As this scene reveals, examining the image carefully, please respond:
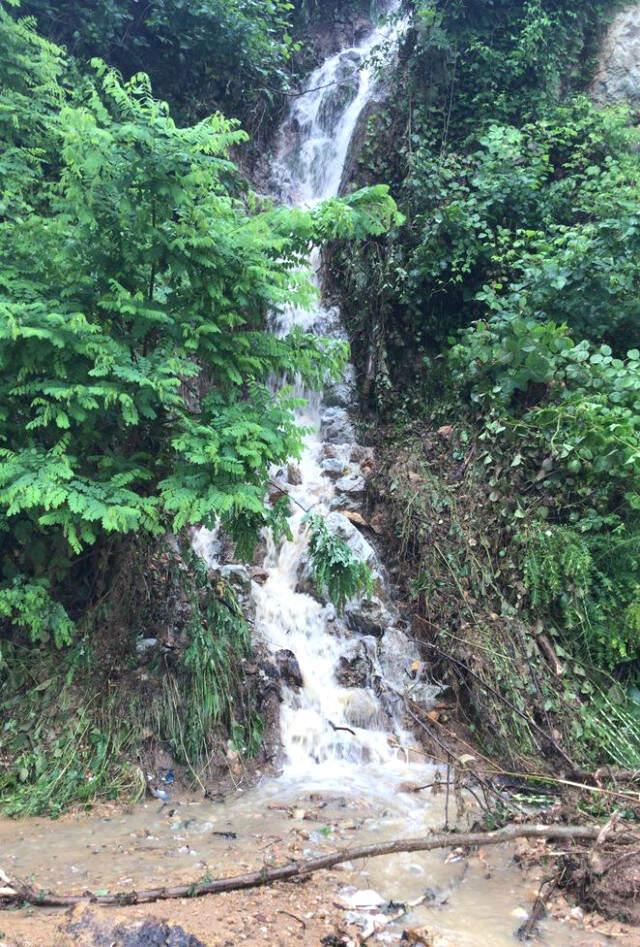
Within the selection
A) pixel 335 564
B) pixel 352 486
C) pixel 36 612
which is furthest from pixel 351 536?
pixel 36 612

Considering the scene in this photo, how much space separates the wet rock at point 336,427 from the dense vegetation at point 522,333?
0.49m

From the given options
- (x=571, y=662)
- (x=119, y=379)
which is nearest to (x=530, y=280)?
(x=571, y=662)

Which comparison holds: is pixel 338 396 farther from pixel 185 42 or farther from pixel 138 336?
pixel 185 42

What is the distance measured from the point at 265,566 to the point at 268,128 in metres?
9.24

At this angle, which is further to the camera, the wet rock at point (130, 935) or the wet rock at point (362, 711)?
the wet rock at point (362, 711)

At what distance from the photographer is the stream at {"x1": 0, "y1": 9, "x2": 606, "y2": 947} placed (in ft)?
11.6

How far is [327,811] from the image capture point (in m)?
4.83

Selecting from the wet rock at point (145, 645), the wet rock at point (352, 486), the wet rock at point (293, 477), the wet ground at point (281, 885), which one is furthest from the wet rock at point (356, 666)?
the wet rock at point (293, 477)

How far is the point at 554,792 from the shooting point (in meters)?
4.83

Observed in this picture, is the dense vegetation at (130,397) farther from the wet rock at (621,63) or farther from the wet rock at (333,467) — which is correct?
the wet rock at (621,63)

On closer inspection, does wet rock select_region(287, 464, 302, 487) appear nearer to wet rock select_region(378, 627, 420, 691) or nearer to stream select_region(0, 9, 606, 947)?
stream select_region(0, 9, 606, 947)

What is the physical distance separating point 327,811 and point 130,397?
129 inches

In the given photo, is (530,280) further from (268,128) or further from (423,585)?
(268,128)

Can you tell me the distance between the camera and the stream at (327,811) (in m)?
3.54
